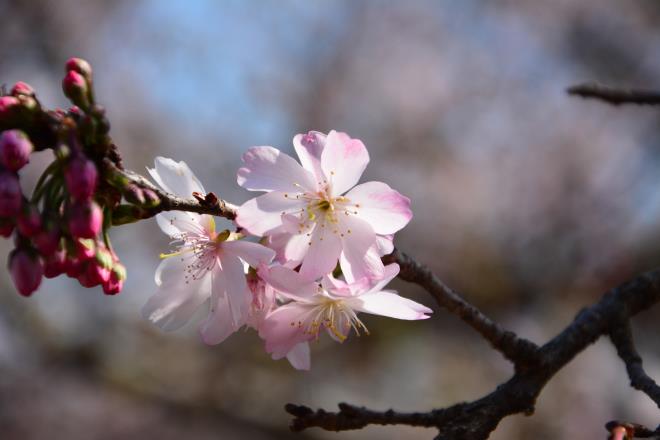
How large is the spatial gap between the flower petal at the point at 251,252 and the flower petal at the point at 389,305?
0.53 ft

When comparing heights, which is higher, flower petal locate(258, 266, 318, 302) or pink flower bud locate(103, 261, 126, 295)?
flower petal locate(258, 266, 318, 302)

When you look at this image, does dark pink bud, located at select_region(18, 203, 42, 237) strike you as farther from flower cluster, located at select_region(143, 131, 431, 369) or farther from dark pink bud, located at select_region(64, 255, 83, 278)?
flower cluster, located at select_region(143, 131, 431, 369)

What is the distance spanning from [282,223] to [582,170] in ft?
19.5

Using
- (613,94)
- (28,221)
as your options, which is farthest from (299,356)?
(613,94)

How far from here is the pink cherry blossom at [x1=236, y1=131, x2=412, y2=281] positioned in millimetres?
1091

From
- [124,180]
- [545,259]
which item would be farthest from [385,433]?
[124,180]

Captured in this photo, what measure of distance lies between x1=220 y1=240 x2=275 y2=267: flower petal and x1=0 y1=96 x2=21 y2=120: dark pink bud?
41 cm

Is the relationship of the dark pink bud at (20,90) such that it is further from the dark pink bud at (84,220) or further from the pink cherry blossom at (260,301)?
the pink cherry blossom at (260,301)

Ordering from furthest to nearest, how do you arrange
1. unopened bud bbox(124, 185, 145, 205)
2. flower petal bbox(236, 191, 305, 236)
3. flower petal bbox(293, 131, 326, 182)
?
flower petal bbox(293, 131, 326, 182)
flower petal bbox(236, 191, 305, 236)
unopened bud bbox(124, 185, 145, 205)

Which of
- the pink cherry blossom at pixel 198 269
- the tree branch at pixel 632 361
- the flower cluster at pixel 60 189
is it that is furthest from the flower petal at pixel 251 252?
the tree branch at pixel 632 361

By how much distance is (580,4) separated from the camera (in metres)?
6.96

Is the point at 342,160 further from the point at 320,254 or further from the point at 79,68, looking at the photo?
the point at 79,68

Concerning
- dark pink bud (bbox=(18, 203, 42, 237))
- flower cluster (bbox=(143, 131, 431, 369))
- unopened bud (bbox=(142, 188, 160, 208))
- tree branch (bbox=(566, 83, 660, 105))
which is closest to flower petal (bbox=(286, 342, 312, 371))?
flower cluster (bbox=(143, 131, 431, 369))

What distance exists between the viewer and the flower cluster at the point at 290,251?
109cm
